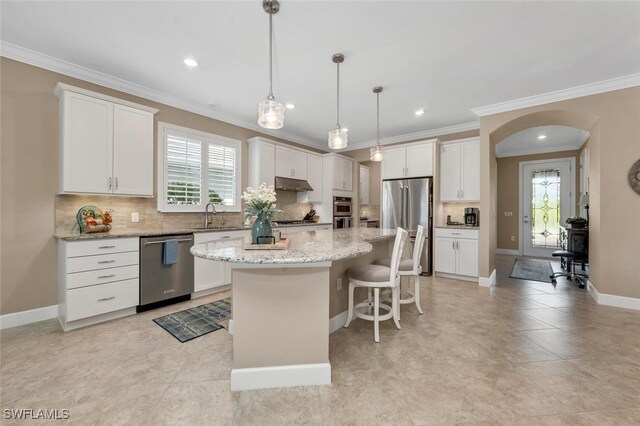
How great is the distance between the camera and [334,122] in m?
4.88

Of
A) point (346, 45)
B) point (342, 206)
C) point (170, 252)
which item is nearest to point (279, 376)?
point (170, 252)

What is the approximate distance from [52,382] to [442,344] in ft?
9.77

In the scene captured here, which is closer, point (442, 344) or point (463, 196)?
point (442, 344)

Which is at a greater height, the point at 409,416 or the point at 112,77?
the point at 112,77

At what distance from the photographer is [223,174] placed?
439 centimetres

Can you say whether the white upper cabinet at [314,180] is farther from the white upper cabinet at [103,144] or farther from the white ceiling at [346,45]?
the white upper cabinet at [103,144]

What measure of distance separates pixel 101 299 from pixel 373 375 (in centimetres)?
280

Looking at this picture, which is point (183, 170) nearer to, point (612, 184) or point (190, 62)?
point (190, 62)

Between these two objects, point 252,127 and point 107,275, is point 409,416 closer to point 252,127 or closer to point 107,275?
point 107,275

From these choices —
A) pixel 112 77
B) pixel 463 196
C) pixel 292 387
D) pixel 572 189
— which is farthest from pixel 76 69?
pixel 572 189

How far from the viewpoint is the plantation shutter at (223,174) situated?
4.24 m

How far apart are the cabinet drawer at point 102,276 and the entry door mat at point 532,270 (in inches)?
234

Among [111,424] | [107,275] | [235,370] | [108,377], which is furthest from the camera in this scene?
[107,275]

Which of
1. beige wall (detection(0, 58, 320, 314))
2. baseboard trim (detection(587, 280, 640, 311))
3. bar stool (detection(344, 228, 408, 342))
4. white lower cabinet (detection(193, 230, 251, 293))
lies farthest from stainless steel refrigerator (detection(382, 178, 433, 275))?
beige wall (detection(0, 58, 320, 314))
